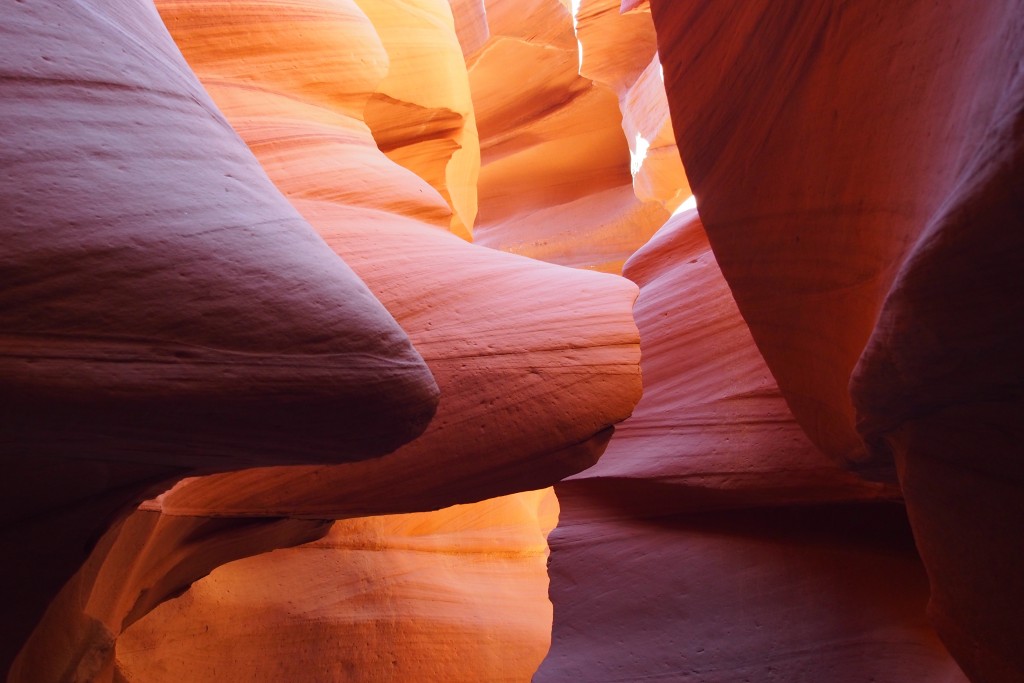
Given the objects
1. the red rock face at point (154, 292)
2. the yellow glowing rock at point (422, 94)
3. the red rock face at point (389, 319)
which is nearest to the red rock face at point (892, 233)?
the red rock face at point (389, 319)

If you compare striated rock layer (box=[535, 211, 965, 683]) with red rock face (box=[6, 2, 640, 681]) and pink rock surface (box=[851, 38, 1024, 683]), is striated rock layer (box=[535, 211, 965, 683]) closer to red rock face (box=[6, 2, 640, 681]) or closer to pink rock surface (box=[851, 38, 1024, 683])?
red rock face (box=[6, 2, 640, 681])

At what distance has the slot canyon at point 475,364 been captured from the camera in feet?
4.52

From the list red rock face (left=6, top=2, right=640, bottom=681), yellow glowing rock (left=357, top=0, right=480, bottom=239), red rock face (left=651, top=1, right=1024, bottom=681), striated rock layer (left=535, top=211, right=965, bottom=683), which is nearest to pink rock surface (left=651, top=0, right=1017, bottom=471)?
red rock face (left=651, top=1, right=1024, bottom=681)

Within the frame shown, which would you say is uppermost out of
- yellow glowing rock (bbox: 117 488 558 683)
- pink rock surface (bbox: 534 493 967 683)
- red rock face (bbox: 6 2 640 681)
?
red rock face (bbox: 6 2 640 681)

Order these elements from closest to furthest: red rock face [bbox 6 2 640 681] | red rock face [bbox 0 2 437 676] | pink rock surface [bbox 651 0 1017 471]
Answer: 1. red rock face [bbox 0 2 437 676]
2. pink rock surface [bbox 651 0 1017 471]
3. red rock face [bbox 6 2 640 681]

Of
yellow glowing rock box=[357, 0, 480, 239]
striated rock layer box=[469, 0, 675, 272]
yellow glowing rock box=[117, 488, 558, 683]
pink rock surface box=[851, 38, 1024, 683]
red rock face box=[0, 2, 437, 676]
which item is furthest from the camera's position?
striated rock layer box=[469, 0, 675, 272]

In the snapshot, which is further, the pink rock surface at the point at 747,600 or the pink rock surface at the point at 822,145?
the pink rock surface at the point at 747,600

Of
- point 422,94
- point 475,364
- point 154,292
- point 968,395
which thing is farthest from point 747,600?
point 422,94

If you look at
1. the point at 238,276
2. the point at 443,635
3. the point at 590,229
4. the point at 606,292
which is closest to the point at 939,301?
the point at 238,276

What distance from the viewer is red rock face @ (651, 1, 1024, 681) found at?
1.26 m

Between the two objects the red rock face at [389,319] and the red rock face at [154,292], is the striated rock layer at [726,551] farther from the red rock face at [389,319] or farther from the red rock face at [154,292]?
the red rock face at [154,292]

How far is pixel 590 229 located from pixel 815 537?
510 cm

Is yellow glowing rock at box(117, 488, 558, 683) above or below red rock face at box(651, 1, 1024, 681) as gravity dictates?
below

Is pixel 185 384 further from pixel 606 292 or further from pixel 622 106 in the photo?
pixel 622 106
